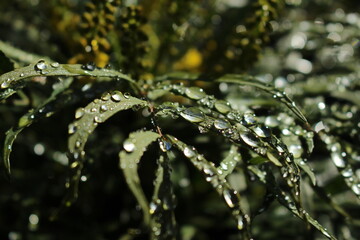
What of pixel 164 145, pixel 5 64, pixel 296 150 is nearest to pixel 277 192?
pixel 296 150

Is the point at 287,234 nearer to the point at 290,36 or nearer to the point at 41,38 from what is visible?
the point at 290,36

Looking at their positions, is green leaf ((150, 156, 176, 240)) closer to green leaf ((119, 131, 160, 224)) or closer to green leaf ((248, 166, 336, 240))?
green leaf ((119, 131, 160, 224))

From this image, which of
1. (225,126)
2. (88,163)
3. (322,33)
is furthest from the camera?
(322,33)

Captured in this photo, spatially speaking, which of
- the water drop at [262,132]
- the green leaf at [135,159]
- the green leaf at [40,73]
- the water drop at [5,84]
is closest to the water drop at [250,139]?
the water drop at [262,132]

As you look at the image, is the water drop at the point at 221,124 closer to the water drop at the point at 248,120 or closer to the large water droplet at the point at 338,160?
the water drop at the point at 248,120

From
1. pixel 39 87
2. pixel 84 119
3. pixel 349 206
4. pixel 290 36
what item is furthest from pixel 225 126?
pixel 290 36

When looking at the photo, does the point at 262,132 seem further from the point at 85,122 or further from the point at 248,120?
the point at 85,122
